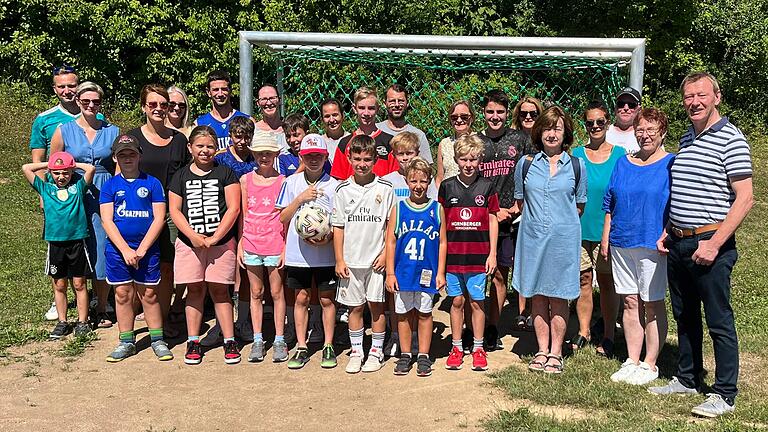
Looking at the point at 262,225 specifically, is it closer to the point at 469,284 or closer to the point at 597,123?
the point at 469,284

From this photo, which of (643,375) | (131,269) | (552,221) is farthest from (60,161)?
(643,375)

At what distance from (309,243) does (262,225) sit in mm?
409

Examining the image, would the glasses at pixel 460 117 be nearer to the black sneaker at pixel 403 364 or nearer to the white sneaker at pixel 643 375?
the black sneaker at pixel 403 364

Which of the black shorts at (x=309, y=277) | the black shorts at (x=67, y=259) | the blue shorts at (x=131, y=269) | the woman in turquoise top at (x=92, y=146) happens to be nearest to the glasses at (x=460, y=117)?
the black shorts at (x=309, y=277)

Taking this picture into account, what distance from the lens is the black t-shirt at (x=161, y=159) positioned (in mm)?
6164

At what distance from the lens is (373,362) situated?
575cm

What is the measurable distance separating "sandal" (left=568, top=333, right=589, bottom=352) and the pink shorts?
8.56 ft

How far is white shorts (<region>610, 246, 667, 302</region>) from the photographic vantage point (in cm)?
529

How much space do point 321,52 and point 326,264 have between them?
2836 mm

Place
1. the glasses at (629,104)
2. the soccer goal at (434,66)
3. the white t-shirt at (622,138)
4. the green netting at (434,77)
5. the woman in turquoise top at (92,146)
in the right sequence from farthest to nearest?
the green netting at (434,77)
the soccer goal at (434,66)
the woman in turquoise top at (92,146)
the white t-shirt at (622,138)
the glasses at (629,104)

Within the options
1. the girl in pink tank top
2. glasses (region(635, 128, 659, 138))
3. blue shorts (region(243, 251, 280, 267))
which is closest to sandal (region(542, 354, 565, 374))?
glasses (region(635, 128, 659, 138))

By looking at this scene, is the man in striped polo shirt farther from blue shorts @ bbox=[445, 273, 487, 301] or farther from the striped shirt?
blue shorts @ bbox=[445, 273, 487, 301]

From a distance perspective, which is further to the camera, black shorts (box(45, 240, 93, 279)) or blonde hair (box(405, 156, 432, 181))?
black shorts (box(45, 240, 93, 279))

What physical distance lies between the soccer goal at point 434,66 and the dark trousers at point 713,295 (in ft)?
8.12
